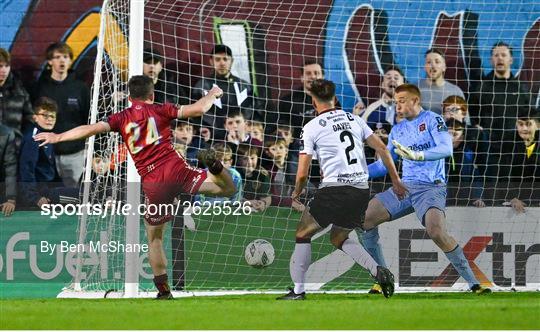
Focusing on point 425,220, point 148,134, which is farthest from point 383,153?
point 148,134

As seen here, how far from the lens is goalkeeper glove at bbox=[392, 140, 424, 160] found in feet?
36.1

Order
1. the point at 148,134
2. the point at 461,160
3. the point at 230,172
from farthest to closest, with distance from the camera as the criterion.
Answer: the point at 461,160, the point at 230,172, the point at 148,134

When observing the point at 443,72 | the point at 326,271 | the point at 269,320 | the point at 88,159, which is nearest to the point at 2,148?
the point at 88,159

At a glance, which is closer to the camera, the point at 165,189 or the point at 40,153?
the point at 165,189

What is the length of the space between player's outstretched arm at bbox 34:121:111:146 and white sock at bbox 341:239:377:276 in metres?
2.44

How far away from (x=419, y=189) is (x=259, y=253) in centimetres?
202

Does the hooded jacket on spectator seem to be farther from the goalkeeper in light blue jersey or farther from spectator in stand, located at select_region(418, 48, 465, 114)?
the goalkeeper in light blue jersey

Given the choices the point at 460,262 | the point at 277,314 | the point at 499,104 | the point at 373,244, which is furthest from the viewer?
the point at 499,104

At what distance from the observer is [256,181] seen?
13.2 metres

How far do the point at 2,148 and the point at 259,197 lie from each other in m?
3.40

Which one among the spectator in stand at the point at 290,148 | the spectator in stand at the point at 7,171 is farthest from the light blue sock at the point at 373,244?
the spectator in stand at the point at 7,171

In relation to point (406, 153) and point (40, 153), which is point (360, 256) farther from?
point (40, 153)

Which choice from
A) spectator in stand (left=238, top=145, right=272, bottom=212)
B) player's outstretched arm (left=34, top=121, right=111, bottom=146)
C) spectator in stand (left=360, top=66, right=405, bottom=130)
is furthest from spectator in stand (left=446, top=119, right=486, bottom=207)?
player's outstretched arm (left=34, top=121, right=111, bottom=146)

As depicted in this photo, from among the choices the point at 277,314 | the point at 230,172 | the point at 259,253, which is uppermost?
the point at 230,172
